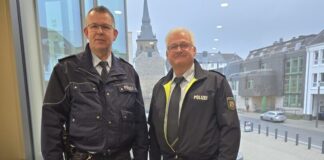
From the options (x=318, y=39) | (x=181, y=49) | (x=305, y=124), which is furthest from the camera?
(x=305, y=124)

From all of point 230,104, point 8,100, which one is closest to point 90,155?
point 230,104

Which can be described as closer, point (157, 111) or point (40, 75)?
point (157, 111)

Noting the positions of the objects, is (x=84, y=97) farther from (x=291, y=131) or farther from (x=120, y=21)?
(x=291, y=131)

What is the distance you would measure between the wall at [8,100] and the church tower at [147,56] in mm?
1207

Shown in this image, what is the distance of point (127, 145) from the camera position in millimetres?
1323

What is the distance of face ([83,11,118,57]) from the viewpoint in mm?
1258

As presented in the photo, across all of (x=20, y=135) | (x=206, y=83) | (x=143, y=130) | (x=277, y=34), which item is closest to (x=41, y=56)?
(x=20, y=135)

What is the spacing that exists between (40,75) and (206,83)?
188cm

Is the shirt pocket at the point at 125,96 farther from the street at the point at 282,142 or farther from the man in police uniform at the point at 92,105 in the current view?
the street at the point at 282,142

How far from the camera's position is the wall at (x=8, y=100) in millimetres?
1882

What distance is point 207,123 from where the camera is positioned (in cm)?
121

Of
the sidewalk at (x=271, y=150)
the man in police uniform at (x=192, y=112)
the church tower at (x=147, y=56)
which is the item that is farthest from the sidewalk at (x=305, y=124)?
the church tower at (x=147, y=56)

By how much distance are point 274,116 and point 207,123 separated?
1144 millimetres

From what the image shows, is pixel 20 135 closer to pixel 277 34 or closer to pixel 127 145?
pixel 127 145
